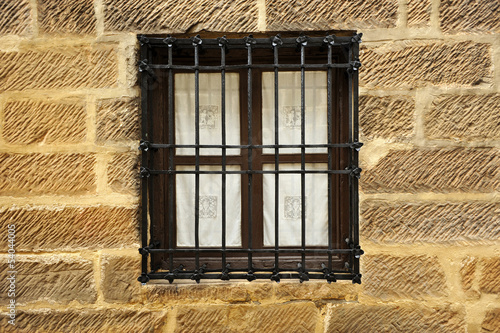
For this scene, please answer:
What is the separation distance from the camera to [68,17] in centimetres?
133

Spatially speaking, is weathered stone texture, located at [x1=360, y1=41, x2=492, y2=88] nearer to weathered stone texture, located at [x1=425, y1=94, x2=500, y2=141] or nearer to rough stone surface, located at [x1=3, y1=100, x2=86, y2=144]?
weathered stone texture, located at [x1=425, y1=94, x2=500, y2=141]

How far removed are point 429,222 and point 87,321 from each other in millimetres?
1589

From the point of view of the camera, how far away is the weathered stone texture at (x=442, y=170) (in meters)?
1.29

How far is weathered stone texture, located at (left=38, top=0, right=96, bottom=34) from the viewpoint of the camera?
1.33 meters

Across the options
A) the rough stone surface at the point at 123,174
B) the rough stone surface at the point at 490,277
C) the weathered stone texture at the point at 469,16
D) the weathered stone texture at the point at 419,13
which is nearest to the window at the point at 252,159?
the rough stone surface at the point at 123,174

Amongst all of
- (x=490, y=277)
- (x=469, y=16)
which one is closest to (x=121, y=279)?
(x=490, y=277)

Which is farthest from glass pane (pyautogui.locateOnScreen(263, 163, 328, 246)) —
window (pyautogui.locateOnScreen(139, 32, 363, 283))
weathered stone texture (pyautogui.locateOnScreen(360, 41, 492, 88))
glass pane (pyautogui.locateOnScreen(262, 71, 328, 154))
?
weathered stone texture (pyautogui.locateOnScreen(360, 41, 492, 88))

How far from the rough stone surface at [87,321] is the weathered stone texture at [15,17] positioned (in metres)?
1.28

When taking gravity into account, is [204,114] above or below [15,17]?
below

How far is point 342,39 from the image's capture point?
131cm

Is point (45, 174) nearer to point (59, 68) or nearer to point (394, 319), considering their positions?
point (59, 68)

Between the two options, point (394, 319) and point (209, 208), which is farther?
→ point (209, 208)

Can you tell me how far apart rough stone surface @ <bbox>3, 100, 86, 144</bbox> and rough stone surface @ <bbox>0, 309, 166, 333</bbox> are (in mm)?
779

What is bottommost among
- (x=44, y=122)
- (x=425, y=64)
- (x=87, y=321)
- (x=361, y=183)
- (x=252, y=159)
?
(x=87, y=321)
